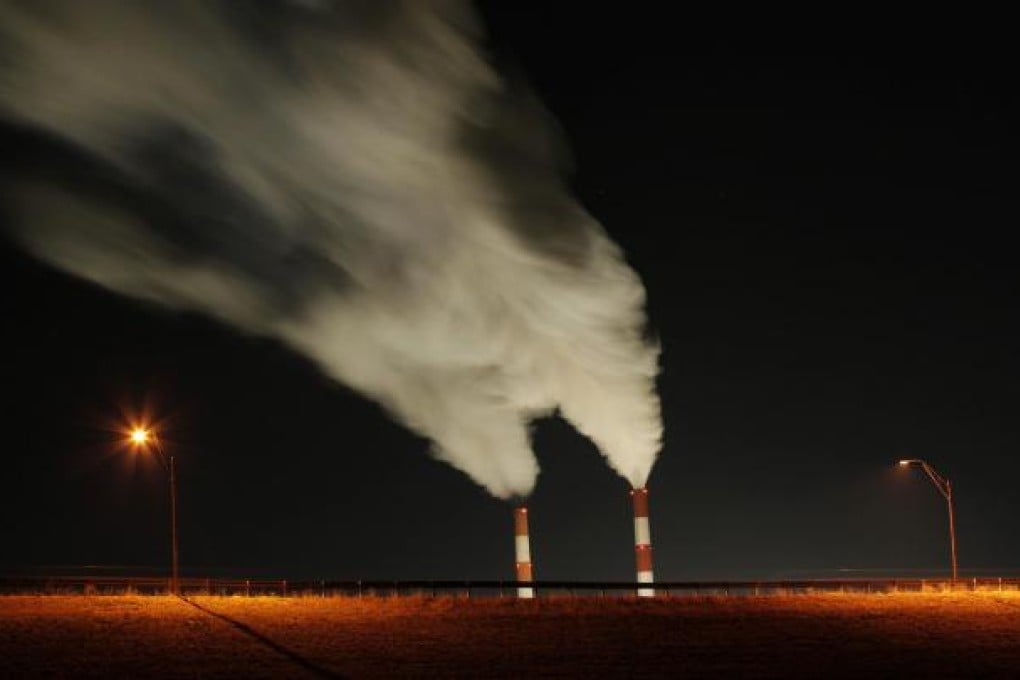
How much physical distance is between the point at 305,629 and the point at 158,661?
6185 millimetres

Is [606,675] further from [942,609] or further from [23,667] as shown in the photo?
[942,609]

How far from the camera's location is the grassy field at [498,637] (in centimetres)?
2991

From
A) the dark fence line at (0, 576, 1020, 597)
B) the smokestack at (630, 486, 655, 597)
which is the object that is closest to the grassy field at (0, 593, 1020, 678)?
the dark fence line at (0, 576, 1020, 597)

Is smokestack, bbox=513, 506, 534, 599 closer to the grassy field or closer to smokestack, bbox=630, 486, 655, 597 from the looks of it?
smokestack, bbox=630, 486, 655, 597

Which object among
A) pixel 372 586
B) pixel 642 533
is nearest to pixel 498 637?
pixel 372 586

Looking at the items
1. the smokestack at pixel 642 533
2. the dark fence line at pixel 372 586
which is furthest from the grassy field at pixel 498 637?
the smokestack at pixel 642 533

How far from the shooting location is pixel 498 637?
35.5 m

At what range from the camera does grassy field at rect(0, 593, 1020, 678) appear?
29906 mm

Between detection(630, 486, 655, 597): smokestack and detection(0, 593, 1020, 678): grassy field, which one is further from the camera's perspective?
detection(630, 486, 655, 597): smokestack

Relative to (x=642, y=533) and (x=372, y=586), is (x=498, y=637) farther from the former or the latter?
(x=642, y=533)

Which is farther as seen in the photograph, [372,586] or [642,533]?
[642,533]

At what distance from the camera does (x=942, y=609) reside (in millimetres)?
44844

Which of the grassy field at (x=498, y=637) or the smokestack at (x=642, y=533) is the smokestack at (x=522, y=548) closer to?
the smokestack at (x=642, y=533)

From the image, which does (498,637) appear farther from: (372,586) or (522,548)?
(522,548)
